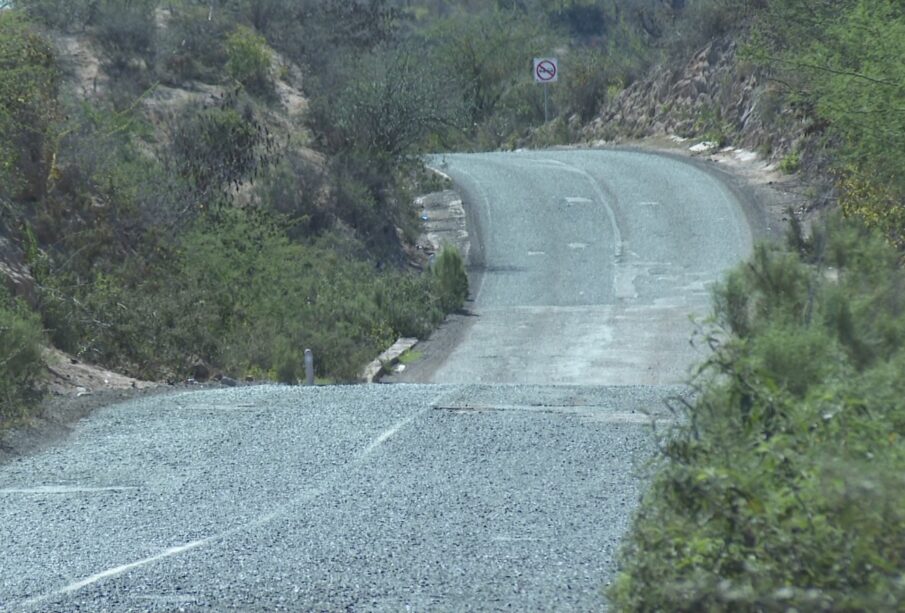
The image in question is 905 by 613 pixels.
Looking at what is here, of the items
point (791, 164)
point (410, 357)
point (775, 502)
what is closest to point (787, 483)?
point (775, 502)

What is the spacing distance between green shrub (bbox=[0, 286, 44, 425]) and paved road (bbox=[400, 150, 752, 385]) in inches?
334

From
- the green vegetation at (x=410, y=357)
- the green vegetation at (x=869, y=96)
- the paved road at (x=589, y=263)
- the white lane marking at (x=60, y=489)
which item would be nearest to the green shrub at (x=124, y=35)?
the paved road at (x=589, y=263)

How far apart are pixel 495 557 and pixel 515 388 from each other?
23.6 ft

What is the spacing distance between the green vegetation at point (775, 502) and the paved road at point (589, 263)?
14.4m

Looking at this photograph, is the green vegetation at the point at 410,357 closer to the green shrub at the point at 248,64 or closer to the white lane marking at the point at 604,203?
the white lane marking at the point at 604,203

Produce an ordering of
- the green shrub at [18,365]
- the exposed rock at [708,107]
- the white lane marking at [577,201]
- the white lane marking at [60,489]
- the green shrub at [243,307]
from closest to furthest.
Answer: the white lane marking at [60,489]
the green shrub at [18,365]
the green shrub at [243,307]
the white lane marking at [577,201]
the exposed rock at [708,107]

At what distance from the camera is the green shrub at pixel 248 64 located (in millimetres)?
35562

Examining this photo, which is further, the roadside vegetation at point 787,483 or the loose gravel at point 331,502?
the loose gravel at point 331,502

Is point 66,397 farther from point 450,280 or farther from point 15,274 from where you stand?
point 450,280

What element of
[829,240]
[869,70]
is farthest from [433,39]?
[829,240]

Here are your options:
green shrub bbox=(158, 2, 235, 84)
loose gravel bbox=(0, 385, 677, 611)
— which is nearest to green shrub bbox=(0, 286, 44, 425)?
loose gravel bbox=(0, 385, 677, 611)

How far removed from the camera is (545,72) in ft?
179

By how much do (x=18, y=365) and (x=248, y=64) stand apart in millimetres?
22555

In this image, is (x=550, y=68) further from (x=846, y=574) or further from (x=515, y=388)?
(x=846, y=574)
